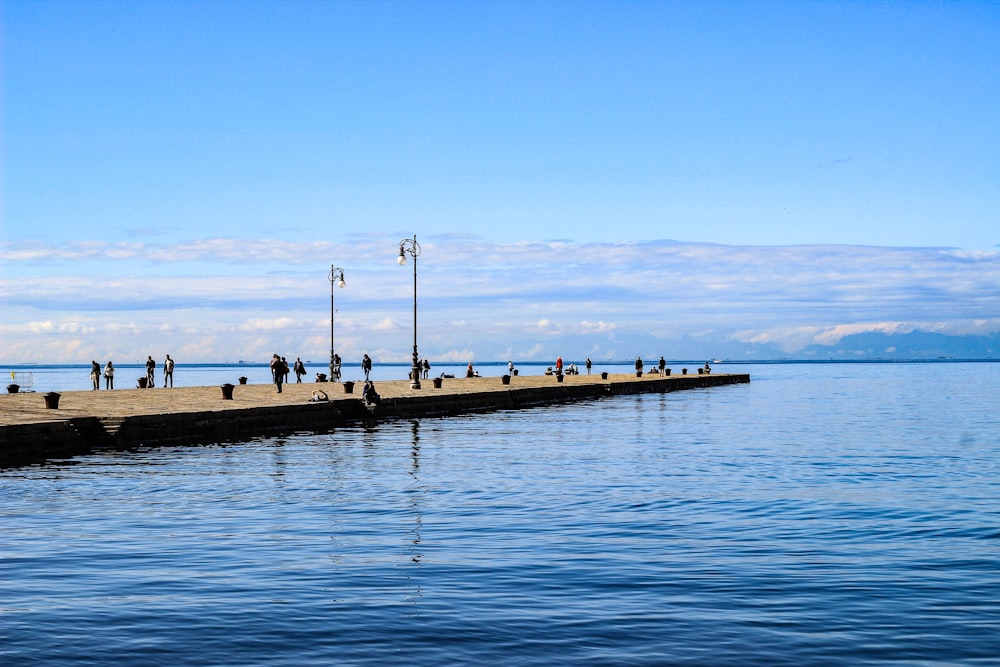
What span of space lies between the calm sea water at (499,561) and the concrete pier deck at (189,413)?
7.62ft

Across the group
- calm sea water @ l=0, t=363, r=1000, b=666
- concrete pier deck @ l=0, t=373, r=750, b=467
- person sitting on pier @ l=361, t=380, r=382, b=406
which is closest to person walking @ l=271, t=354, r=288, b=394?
concrete pier deck @ l=0, t=373, r=750, b=467

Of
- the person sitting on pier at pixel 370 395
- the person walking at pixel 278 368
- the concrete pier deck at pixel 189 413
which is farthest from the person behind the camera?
the person walking at pixel 278 368

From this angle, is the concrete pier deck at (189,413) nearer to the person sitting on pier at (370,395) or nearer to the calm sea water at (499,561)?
the person sitting on pier at (370,395)

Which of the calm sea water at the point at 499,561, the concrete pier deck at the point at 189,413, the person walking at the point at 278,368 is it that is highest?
the person walking at the point at 278,368

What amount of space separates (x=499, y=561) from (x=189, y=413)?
25849 millimetres

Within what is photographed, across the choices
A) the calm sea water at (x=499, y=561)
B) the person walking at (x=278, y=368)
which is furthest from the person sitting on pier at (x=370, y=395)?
the calm sea water at (x=499, y=561)

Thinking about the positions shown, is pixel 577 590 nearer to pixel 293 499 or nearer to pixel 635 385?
pixel 293 499

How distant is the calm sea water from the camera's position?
10523 mm

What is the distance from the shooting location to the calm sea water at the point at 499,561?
34.5 ft

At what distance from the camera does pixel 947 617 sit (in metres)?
11.8

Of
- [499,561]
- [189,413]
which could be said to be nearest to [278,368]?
[189,413]

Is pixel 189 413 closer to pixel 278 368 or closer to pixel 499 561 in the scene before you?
pixel 278 368

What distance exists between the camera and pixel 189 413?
38.4m

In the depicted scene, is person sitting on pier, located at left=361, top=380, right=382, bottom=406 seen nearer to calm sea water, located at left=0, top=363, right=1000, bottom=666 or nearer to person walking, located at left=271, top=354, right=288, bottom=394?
person walking, located at left=271, top=354, right=288, bottom=394
